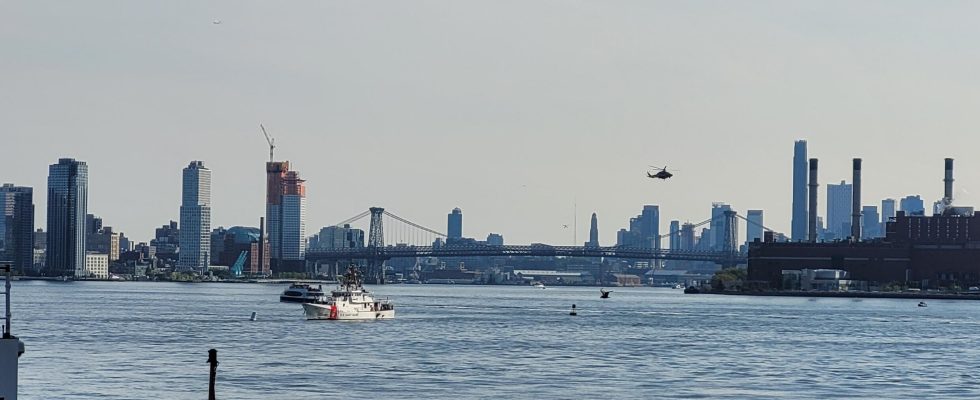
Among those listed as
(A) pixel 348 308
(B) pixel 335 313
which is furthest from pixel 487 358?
(A) pixel 348 308

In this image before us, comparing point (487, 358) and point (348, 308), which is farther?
point (348, 308)

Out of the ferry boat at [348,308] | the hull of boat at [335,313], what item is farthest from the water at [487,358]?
the ferry boat at [348,308]

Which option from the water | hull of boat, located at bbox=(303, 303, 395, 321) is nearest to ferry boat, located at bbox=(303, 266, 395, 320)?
hull of boat, located at bbox=(303, 303, 395, 321)

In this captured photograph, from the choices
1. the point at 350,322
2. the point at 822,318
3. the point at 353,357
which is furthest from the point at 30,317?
the point at 822,318

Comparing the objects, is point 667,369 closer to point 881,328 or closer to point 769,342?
point 769,342

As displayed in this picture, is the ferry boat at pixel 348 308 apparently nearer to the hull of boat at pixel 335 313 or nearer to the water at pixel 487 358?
the hull of boat at pixel 335 313

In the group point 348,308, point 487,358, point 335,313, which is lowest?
point 487,358

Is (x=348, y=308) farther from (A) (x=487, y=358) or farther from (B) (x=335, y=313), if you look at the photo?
(A) (x=487, y=358)

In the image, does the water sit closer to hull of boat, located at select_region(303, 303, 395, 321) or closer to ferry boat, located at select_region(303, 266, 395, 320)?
hull of boat, located at select_region(303, 303, 395, 321)
